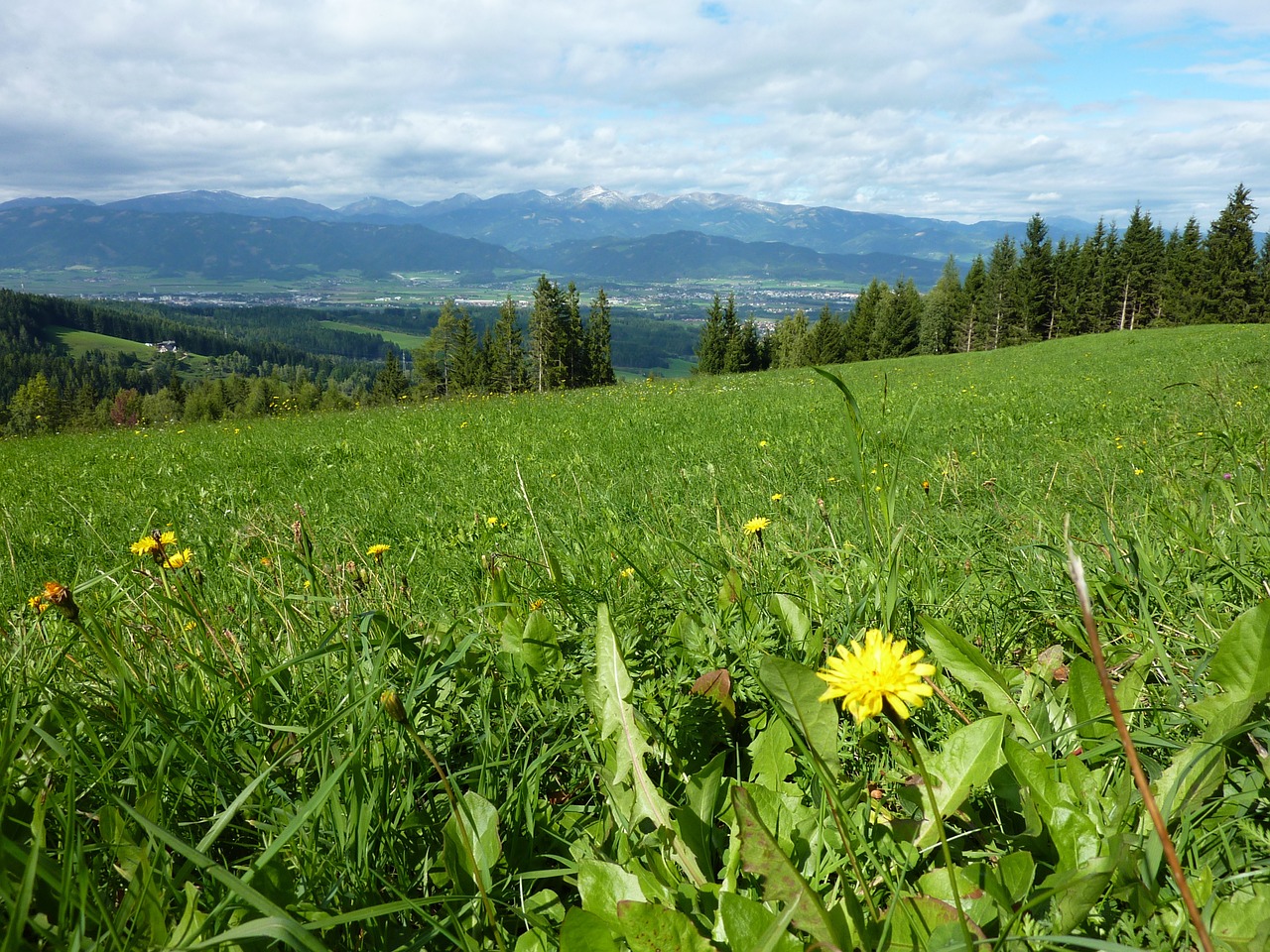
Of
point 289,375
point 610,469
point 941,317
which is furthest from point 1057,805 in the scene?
point 289,375

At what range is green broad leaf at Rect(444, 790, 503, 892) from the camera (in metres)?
1.15

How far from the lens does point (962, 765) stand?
4.06 feet

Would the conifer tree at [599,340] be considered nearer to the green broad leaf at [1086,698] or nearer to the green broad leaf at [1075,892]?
the green broad leaf at [1086,698]

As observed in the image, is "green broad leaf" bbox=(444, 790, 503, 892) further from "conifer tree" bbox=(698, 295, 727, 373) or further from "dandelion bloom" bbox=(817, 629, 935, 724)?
"conifer tree" bbox=(698, 295, 727, 373)

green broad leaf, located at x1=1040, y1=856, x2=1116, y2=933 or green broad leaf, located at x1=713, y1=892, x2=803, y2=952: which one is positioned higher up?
green broad leaf, located at x1=1040, y1=856, x2=1116, y2=933

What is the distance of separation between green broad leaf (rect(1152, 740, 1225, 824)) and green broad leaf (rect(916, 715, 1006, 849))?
0.82ft

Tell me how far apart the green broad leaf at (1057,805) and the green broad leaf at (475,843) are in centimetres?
95

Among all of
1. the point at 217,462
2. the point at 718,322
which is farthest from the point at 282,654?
the point at 718,322

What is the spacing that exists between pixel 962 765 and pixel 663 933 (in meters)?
0.61

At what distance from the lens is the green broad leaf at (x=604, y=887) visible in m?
1.14

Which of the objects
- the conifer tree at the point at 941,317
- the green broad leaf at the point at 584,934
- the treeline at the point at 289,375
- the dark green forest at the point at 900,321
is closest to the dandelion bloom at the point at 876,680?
the green broad leaf at the point at 584,934

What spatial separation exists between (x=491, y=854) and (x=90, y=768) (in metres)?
0.79

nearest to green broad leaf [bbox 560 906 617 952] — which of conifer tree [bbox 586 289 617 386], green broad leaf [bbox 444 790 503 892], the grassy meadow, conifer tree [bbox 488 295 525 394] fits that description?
the grassy meadow

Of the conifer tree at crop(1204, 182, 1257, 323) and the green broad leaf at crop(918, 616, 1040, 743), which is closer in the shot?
the green broad leaf at crop(918, 616, 1040, 743)
